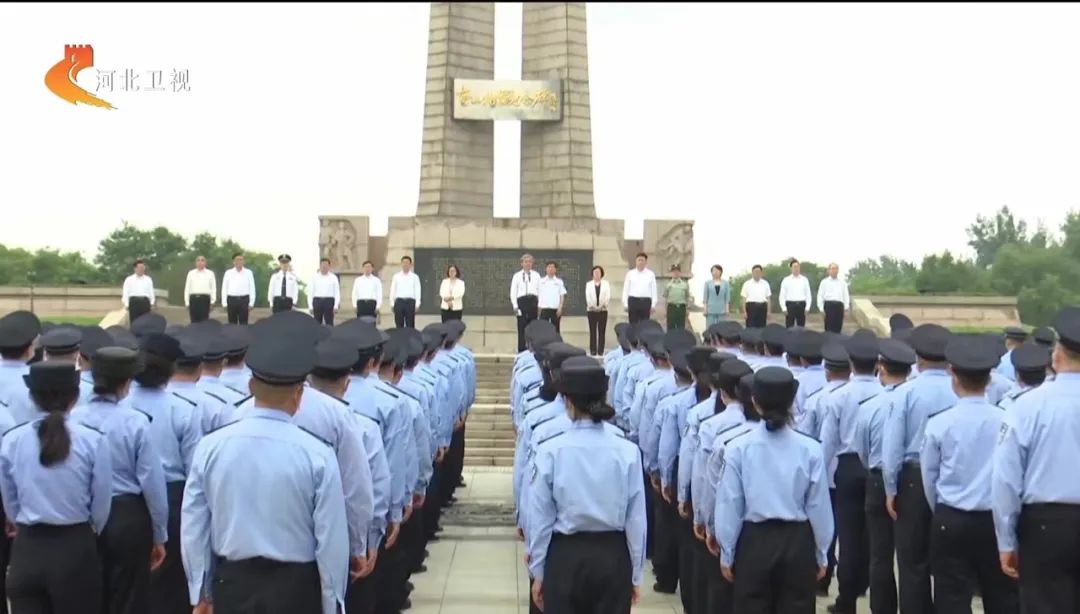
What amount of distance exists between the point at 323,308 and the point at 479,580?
1145cm

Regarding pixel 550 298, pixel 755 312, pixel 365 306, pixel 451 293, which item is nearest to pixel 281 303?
pixel 365 306

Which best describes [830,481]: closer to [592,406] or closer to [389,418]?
[389,418]

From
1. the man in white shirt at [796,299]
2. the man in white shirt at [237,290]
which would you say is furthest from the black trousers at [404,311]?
the man in white shirt at [796,299]

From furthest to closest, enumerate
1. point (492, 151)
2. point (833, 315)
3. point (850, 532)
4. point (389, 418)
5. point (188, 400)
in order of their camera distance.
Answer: point (492, 151)
point (833, 315)
point (850, 532)
point (389, 418)
point (188, 400)

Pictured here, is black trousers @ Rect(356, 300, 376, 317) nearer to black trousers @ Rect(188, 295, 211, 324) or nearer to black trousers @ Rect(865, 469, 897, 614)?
black trousers @ Rect(188, 295, 211, 324)

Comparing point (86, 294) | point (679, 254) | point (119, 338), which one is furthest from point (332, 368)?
point (86, 294)

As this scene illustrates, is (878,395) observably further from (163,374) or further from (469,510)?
(469,510)

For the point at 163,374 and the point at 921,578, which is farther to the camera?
the point at 921,578

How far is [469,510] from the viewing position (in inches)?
452

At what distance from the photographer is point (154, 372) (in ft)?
18.9

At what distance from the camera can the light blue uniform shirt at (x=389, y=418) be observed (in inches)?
249

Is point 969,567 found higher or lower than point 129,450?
lower

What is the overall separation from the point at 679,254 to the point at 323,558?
20462 millimetres

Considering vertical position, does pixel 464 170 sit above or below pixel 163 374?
above
